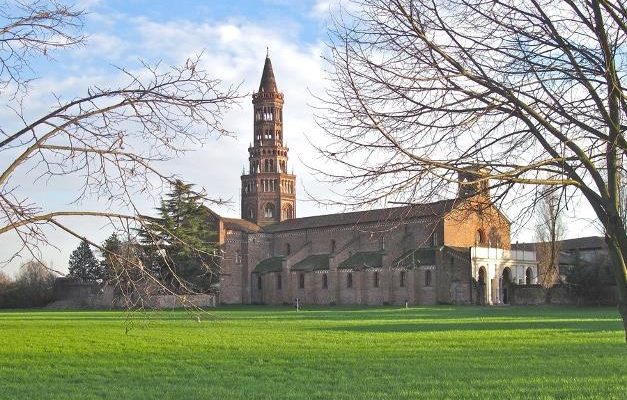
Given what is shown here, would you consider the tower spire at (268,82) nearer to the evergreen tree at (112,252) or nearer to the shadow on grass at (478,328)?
the shadow on grass at (478,328)

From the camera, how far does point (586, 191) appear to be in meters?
5.55

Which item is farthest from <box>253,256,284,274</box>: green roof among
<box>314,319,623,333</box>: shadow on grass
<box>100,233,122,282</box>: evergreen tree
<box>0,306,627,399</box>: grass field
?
<box>100,233,122,282</box>: evergreen tree

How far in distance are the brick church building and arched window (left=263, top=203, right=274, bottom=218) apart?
132 millimetres

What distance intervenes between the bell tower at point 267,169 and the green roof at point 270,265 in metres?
12.1

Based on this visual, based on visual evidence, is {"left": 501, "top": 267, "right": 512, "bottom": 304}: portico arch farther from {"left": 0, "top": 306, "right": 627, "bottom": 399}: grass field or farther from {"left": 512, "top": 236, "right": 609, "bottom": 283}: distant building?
{"left": 0, "top": 306, "right": 627, "bottom": 399}: grass field

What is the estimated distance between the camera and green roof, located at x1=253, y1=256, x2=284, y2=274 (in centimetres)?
7669

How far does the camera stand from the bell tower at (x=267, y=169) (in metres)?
92.4

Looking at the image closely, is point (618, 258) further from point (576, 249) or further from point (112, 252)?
point (576, 249)

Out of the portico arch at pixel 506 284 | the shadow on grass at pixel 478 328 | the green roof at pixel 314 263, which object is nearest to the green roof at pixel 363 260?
the green roof at pixel 314 263

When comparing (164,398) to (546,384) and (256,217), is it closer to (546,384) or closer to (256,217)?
(546,384)

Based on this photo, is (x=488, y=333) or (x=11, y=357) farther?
(x=488, y=333)

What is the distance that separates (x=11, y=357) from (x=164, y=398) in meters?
8.61

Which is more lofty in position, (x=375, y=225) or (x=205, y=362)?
(x=375, y=225)

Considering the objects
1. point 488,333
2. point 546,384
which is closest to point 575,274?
point 488,333
